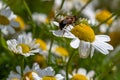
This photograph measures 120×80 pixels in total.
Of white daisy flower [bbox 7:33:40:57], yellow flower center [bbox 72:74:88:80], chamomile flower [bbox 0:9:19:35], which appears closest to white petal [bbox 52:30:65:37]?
white daisy flower [bbox 7:33:40:57]

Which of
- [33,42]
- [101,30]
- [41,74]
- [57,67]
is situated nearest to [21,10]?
[101,30]

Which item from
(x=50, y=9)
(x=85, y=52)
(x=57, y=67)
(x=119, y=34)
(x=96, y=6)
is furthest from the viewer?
(x=96, y=6)

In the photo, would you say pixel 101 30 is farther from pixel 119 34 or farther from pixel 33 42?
pixel 33 42

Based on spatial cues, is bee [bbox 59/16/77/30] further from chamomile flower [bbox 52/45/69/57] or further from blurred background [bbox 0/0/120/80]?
chamomile flower [bbox 52/45/69/57]

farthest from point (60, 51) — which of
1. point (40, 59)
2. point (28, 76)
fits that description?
point (28, 76)

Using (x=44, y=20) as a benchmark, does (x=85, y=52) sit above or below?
below

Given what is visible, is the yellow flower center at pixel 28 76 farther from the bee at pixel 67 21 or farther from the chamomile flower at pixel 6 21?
the chamomile flower at pixel 6 21

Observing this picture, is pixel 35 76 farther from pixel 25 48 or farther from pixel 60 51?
pixel 60 51

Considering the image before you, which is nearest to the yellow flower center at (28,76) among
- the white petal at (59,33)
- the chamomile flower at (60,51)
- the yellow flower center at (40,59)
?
the white petal at (59,33)
